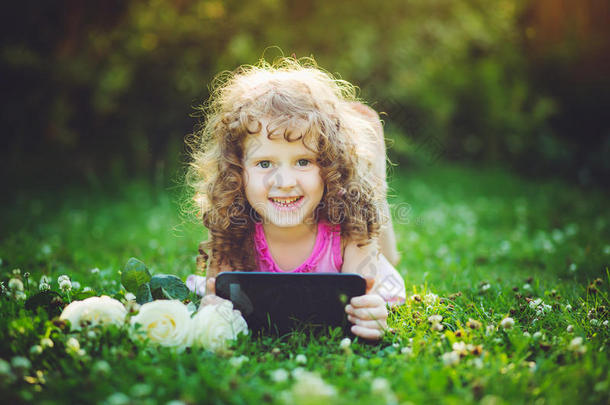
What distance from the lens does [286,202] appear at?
2627 mm

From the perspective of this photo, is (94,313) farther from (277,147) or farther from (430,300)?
(430,300)

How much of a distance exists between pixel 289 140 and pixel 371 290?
3.34 feet

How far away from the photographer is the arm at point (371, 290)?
2.29 meters

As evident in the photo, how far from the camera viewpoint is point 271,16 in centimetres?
917

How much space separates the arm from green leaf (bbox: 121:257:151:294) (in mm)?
1050

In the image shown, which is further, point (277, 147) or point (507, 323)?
point (277, 147)

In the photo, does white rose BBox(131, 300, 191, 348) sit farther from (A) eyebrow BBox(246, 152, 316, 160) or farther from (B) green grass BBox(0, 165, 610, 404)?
(A) eyebrow BBox(246, 152, 316, 160)

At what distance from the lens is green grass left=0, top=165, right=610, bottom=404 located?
1745mm

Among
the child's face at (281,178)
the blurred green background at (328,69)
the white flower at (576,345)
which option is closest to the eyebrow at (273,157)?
the child's face at (281,178)

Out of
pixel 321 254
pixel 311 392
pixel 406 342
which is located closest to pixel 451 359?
pixel 406 342

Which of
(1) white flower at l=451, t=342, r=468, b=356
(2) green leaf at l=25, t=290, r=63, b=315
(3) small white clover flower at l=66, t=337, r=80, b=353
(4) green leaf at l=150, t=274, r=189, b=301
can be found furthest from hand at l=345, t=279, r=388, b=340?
(2) green leaf at l=25, t=290, r=63, b=315

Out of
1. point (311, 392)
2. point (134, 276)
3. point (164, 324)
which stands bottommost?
point (311, 392)

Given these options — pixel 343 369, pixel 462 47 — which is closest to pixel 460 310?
pixel 343 369

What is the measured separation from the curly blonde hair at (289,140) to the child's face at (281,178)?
2.1 inches
